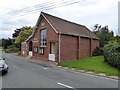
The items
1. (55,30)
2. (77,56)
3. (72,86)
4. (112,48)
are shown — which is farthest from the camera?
(77,56)

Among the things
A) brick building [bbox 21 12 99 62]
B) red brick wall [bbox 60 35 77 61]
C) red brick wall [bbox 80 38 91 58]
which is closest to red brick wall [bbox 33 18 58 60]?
brick building [bbox 21 12 99 62]

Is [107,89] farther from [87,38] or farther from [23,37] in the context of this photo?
[23,37]

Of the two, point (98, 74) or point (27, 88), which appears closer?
point (27, 88)

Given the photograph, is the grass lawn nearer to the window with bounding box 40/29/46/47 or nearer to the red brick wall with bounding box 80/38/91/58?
the red brick wall with bounding box 80/38/91/58

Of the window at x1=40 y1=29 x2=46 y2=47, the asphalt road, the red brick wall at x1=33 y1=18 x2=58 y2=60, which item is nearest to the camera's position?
the asphalt road

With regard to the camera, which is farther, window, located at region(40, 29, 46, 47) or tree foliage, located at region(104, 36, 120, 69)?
window, located at region(40, 29, 46, 47)

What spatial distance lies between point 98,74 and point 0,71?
7.65 meters

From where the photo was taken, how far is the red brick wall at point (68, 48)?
2516 centimetres

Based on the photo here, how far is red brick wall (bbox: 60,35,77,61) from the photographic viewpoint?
25156 millimetres

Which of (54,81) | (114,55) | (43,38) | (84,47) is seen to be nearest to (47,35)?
(43,38)

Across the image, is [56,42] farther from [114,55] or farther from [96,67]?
[114,55]

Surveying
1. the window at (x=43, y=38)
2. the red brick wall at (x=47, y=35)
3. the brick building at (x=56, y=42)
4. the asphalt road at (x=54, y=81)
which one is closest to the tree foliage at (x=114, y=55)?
the asphalt road at (x=54, y=81)

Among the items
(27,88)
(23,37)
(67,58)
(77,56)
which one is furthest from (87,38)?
(27,88)

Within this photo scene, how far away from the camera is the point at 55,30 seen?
81.8ft
